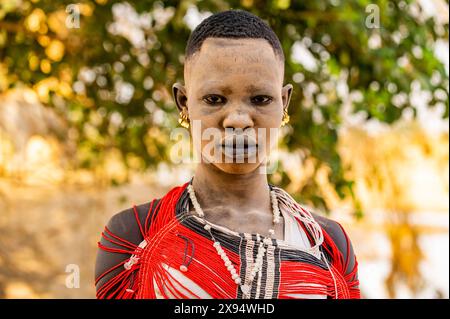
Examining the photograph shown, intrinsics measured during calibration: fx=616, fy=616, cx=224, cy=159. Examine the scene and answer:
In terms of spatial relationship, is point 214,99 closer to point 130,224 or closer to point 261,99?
point 261,99

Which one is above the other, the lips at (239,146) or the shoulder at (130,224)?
the lips at (239,146)

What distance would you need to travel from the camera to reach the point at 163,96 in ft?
12.2

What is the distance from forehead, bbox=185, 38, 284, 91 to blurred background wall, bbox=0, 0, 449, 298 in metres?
1.19

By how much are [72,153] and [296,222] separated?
440 cm

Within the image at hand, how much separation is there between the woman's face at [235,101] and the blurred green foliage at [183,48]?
1.21 m

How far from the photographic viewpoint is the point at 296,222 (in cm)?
152

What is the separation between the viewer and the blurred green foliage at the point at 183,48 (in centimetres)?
280

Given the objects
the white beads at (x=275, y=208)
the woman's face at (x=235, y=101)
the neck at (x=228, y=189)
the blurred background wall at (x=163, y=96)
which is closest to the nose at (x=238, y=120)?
the woman's face at (x=235, y=101)

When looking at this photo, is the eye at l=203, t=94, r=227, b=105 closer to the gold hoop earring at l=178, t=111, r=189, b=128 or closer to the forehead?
the forehead

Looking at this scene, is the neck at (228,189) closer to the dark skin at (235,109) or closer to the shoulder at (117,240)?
the dark skin at (235,109)

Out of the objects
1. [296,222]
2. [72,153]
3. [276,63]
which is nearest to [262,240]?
[296,222]

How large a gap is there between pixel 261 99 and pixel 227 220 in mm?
298

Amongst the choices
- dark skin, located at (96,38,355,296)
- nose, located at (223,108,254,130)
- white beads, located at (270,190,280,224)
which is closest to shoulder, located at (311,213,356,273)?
dark skin, located at (96,38,355,296)

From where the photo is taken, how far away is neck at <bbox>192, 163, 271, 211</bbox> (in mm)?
1492
